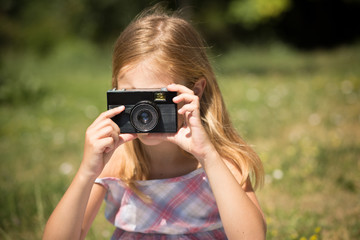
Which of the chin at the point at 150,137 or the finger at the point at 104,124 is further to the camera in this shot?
the chin at the point at 150,137

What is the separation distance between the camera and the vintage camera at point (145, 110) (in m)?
1.61

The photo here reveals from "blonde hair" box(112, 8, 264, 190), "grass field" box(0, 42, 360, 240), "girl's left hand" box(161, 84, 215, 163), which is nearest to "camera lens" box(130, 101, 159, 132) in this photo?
"girl's left hand" box(161, 84, 215, 163)

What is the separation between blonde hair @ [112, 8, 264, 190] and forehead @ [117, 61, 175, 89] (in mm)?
21

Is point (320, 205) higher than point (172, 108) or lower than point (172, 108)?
lower

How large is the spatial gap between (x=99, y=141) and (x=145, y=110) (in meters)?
0.23

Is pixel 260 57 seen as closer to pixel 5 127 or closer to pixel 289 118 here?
pixel 289 118

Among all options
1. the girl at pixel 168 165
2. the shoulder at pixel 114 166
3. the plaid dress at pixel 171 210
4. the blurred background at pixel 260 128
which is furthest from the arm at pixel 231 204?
the blurred background at pixel 260 128

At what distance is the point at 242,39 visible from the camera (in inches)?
576

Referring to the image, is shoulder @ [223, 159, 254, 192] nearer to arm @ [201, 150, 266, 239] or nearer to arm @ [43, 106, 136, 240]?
arm @ [201, 150, 266, 239]

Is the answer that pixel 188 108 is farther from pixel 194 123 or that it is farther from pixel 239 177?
pixel 239 177

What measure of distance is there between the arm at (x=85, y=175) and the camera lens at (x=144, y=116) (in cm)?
6

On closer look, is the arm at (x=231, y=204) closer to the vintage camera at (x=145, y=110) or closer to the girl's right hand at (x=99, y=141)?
the vintage camera at (x=145, y=110)

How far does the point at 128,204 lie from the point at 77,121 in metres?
3.66

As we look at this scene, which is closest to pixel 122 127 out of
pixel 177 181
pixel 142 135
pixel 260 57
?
pixel 142 135
